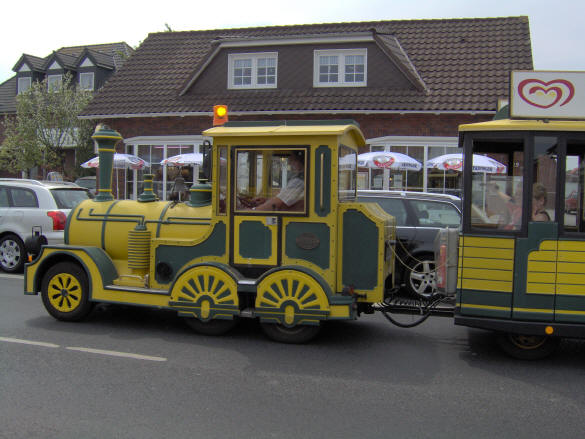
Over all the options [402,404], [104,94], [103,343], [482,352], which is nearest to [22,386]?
[103,343]

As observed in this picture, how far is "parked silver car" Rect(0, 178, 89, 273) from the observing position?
978cm

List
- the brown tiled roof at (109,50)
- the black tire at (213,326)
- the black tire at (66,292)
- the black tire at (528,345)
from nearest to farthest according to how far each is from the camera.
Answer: the black tire at (528,345) → the black tire at (213,326) → the black tire at (66,292) → the brown tiled roof at (109,50)

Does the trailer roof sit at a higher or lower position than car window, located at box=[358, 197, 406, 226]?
higher

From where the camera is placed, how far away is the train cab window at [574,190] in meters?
4.95

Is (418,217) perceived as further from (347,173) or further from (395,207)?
(347,173)

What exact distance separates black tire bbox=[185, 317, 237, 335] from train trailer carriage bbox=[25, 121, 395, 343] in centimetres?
1

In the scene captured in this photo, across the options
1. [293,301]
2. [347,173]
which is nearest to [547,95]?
[347,173]

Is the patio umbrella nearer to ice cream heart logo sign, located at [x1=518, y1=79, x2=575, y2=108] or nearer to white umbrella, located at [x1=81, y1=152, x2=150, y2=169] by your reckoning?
white umbrella, located at [x1=81, y1=152, x2=150, y2=169]

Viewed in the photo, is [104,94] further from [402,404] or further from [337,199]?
[402,404]

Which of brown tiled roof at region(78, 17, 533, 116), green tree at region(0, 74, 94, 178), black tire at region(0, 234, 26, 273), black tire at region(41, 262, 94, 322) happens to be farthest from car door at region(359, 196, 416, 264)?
green tree at region(0, 74, 94, 178)

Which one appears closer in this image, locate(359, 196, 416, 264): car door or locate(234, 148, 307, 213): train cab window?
locate(234, 148, 307, 213): train cab window

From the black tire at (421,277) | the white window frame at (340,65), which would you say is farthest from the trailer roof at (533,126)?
the white window frame at (340,65)

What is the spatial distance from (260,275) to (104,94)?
15328 mm

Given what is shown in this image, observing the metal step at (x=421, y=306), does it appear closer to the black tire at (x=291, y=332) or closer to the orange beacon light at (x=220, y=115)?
the black tire at (x=291, y=332)
